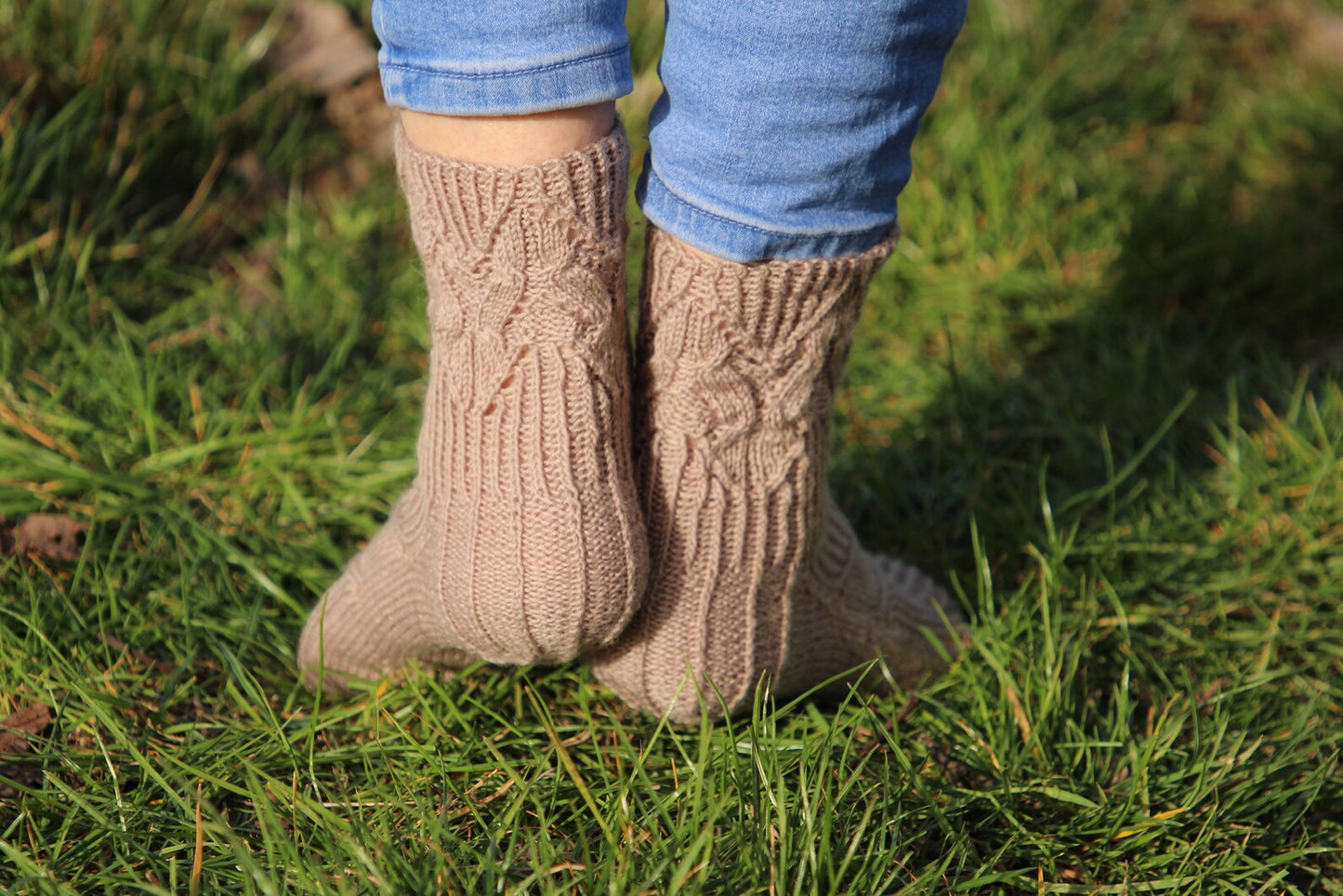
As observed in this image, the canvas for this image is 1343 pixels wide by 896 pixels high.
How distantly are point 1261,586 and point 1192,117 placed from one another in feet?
4.53

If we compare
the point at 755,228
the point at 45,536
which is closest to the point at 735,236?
the point at 755,228

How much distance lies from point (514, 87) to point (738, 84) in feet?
0.52

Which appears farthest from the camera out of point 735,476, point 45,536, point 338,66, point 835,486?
point 338,66

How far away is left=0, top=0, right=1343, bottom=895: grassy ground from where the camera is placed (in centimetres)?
97

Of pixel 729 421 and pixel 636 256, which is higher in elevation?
pixel 729 421

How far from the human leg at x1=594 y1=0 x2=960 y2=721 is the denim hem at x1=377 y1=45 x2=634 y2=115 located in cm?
6

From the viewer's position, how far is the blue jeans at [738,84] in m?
0.79

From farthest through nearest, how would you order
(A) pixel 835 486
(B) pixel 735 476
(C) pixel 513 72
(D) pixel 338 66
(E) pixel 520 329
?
(D) pixel 338 66, (A) pixel 835 486, (B) pixel 735 476, (E) pixel 520 329, (C) pixel 513 72

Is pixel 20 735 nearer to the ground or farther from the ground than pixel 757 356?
nearer to the ground

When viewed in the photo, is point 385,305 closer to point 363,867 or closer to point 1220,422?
point 363,867

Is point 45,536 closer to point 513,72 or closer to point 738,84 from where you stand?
point 513,72

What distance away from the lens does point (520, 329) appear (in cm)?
91

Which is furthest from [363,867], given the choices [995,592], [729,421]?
[995,592]

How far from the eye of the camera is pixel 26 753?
102 cm
